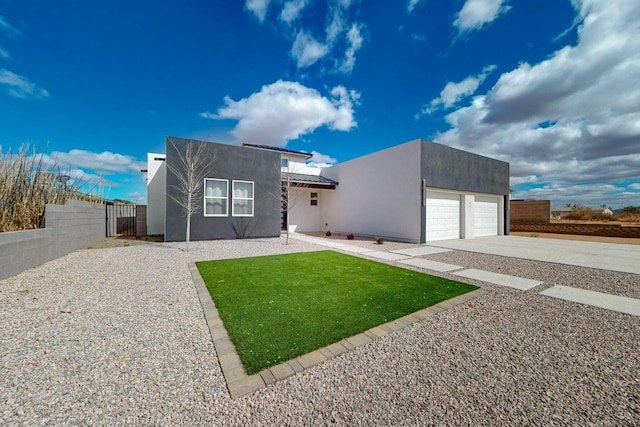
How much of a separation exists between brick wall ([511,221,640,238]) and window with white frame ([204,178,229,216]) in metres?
20.8

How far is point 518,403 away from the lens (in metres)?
1.71

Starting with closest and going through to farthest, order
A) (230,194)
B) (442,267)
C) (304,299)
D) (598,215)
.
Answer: (304,299)
(442,267)
(230,194)
(598,215)

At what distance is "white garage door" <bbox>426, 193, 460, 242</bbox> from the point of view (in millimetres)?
11034

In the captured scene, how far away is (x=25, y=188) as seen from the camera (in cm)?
619

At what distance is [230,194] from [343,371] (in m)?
10.0

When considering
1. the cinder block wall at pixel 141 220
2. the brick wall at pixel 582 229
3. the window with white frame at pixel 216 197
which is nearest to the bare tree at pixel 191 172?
the window with white frame at pixel 216 197

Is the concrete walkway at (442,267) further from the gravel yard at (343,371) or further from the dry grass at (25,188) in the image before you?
the dry grass at (25,188)

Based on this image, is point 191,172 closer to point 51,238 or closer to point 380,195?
point 51,238

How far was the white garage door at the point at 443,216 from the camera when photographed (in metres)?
11.0

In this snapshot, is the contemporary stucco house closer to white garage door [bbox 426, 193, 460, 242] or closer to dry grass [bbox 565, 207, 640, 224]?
white garage door [bbox 426, 193, 460, 242]

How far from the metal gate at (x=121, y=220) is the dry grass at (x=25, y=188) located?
5973mm

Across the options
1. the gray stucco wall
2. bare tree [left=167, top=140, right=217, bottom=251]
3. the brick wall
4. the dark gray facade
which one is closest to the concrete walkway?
the dark gray facade

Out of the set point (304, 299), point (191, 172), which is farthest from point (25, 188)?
point (304, 299)

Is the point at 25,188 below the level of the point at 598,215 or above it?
above
